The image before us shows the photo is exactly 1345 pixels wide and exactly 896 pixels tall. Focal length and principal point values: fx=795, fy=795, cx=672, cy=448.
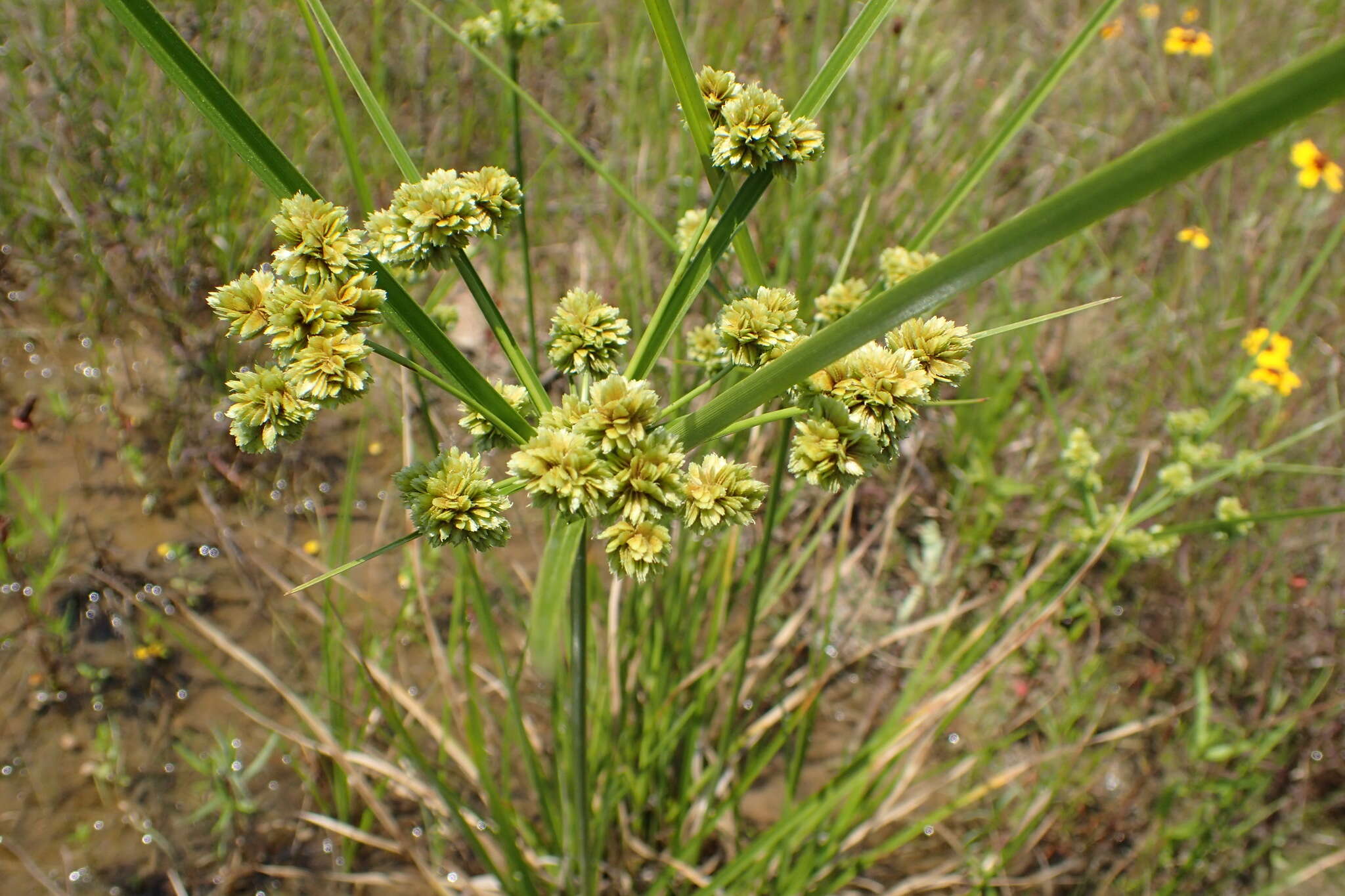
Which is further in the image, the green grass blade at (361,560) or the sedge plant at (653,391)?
the green grass blade at (361,560)

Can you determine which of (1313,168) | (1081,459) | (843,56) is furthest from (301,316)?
(1313,168)

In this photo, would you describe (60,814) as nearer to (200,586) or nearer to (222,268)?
(200,586)

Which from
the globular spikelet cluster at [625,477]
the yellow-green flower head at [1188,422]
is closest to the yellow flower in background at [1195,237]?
the yellow-green flower head at [1188,422]

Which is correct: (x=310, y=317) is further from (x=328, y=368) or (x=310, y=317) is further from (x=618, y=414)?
(x=618, y=414)

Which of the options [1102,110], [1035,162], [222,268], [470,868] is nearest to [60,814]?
[470,868]

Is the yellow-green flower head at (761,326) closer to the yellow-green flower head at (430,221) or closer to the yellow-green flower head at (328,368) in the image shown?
the yellow-green flower head at (430,221)

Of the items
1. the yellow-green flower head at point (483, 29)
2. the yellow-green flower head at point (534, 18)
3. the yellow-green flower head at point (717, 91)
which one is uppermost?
the yellow-green flower head at point (483, 29)
